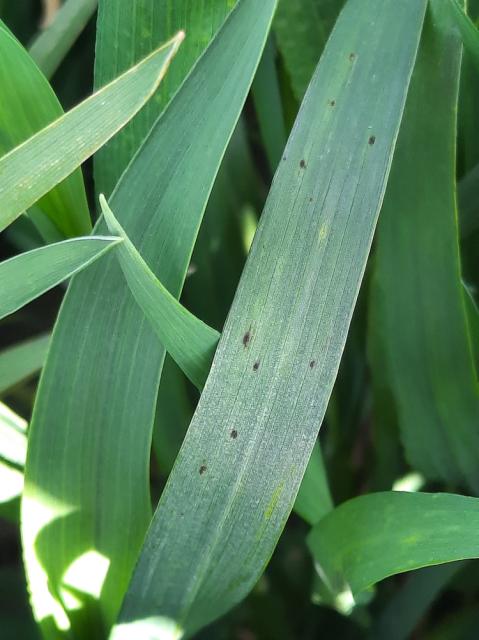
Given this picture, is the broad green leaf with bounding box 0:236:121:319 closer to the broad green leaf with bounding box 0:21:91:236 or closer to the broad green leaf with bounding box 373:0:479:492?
the broad green leaf with bounding box 0:21:91:236

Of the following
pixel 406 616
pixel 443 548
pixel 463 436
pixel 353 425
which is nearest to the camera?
pixel 443 548

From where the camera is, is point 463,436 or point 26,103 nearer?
point 26,103

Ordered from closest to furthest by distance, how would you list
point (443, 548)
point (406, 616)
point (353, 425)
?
point (443, 548), point (406, 616), point (353, 425)

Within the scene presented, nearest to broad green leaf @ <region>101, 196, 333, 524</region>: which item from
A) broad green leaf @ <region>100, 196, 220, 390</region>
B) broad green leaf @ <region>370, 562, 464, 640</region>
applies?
broad green leaf @ <region>100, 196, 220, 390</region>

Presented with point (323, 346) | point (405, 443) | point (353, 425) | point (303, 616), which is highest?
point (323, 346)

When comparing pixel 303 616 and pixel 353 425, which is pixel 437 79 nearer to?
pixel 353 425

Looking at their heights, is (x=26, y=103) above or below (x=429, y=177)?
above

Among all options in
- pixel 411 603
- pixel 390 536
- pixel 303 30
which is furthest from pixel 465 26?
pixel 411 603

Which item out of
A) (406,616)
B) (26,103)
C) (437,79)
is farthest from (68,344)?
(406,616)
